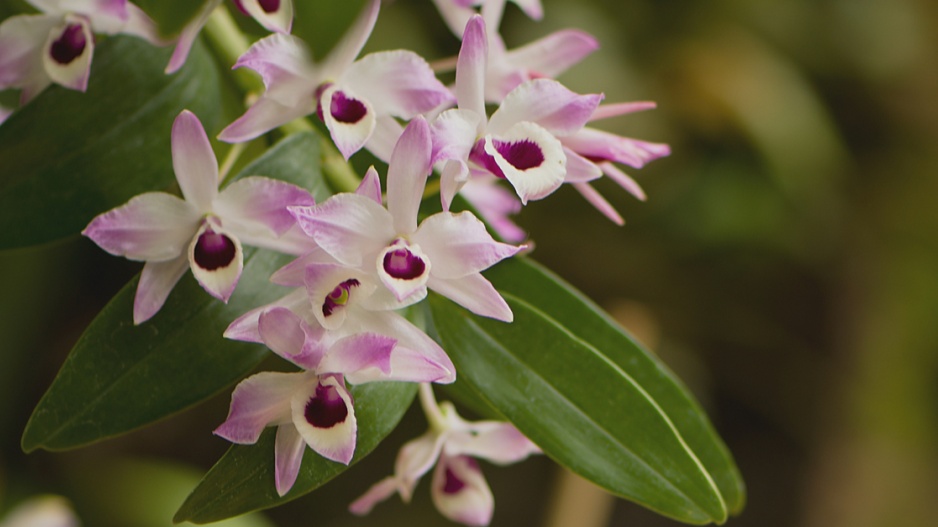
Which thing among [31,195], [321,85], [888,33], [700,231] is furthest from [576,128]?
[888,33]

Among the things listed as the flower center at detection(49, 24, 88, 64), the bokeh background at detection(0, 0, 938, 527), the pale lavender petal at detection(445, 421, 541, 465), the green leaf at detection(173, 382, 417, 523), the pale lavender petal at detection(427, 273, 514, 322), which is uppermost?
the pale lavender petal at detection(427, 273, 514, 322)

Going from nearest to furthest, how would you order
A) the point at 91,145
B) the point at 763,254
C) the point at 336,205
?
the point at 336,205, the point at 91,145, the point at 763,254

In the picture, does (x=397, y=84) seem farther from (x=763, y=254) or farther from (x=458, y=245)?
(x=763, y=254)

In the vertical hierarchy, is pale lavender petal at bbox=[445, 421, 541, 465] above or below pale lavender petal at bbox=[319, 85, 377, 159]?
below

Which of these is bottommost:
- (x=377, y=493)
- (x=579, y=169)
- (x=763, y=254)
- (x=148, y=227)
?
(x=763, y=254)

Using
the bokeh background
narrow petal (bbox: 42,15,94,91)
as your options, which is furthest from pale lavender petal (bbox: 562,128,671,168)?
the bokeh background

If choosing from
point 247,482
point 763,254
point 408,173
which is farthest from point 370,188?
point 763,254

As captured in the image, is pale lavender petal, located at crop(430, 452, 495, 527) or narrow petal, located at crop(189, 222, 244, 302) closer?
narrow petal, located at crop(189, 222, 244, 302)

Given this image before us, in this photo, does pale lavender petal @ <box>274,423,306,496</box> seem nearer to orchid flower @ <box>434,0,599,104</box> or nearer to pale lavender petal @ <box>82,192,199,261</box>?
pale lavender petal @ <box>82,192,199,261</box>
